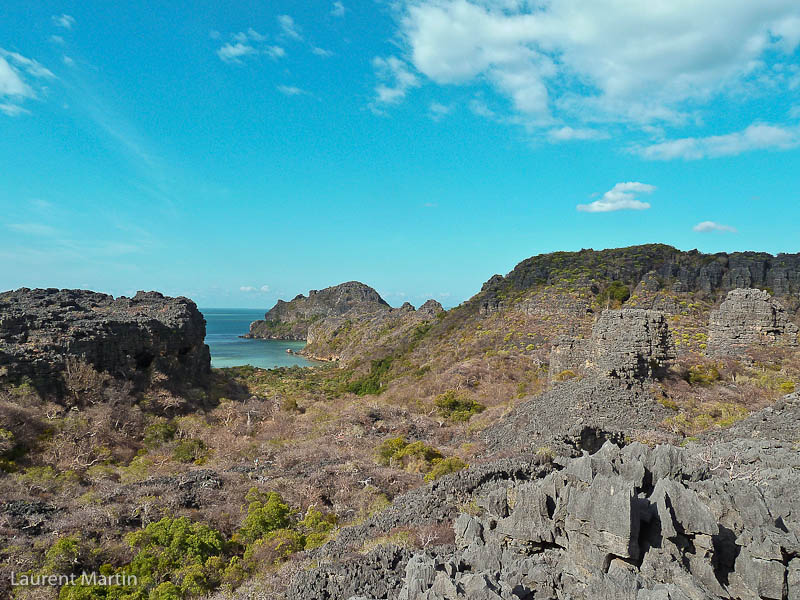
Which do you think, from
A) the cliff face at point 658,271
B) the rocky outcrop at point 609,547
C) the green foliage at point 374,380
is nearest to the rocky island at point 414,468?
the rocky outcrop at point 609,547

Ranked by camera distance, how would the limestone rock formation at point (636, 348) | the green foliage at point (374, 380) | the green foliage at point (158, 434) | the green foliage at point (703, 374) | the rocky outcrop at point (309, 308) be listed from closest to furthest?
the limestone rock formation at point (636, 348) < the green foliage at point (158, 434) < the green foliage at point (703, 374) < the green foliage at point (374, 380) < the rocky outcrop at point (309, 308)

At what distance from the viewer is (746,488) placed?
7.89m

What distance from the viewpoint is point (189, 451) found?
62.1 ft

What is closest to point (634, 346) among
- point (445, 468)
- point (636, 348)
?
point (636, 348)

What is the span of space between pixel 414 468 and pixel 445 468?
5.25ft

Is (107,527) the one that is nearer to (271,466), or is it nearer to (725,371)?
(271,466)

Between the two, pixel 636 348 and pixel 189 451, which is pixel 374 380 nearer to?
pixel 189 451

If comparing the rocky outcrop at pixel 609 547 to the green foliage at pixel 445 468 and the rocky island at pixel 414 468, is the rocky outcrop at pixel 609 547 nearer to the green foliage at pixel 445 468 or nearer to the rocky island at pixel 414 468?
the rocky island at pixel 414 468

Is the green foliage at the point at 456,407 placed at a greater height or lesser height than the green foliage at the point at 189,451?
greater

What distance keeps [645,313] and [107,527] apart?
67.5 ft

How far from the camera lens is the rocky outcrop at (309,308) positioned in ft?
456

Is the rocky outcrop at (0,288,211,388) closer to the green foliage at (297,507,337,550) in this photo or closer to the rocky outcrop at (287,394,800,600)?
the green foliage at (297,507,337,550)

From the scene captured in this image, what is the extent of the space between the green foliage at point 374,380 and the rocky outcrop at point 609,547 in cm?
3384

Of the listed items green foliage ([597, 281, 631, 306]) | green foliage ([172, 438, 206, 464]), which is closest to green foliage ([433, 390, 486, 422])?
green foliage ([172, 438, 206, 464])
